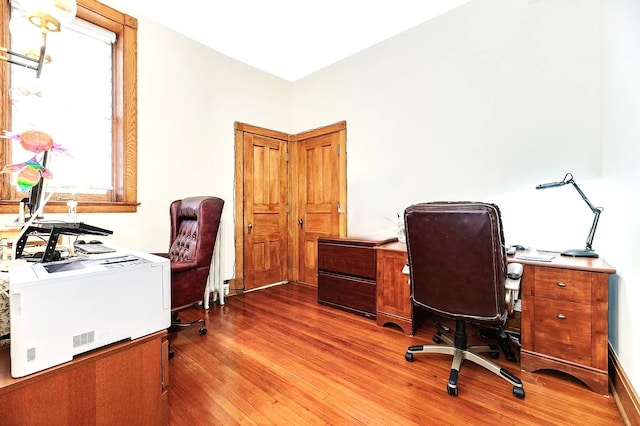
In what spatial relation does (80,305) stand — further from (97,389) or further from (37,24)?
(37,24)

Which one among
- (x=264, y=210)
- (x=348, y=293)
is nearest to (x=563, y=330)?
(x=348, y=293)

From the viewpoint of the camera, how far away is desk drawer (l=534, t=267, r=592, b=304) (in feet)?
5.55

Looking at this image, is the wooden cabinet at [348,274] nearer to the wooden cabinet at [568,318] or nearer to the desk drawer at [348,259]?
the desk drawer at [348,259]

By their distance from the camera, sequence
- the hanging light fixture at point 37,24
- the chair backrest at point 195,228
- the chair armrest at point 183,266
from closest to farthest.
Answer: the hanging light fixture at point 37,24 → the chair armrest at point 183,266 → the chair backrest at point 195,228

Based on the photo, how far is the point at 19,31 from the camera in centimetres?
133

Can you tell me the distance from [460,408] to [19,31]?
2868 millimetres

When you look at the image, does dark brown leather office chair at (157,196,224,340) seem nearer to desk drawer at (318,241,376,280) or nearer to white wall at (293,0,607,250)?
desk drawer at (318,241,376,280)

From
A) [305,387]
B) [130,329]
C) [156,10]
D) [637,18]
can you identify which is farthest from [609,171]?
[156,10]

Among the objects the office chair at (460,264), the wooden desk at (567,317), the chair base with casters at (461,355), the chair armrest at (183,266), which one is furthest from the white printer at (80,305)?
the wooden desk at (567,317)

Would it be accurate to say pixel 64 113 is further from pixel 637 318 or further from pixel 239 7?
pixel 637 318

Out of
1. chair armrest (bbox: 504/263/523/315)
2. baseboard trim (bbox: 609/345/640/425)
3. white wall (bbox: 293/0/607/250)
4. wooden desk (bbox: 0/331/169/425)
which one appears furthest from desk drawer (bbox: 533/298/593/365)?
wooden desk (bbox: 0/331/169/425)

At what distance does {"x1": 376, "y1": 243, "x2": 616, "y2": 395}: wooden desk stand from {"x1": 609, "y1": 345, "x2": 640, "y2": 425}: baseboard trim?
0.18 feet

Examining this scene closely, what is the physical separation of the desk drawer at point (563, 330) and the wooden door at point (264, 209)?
119 inches

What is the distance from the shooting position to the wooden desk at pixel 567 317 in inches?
65.0
